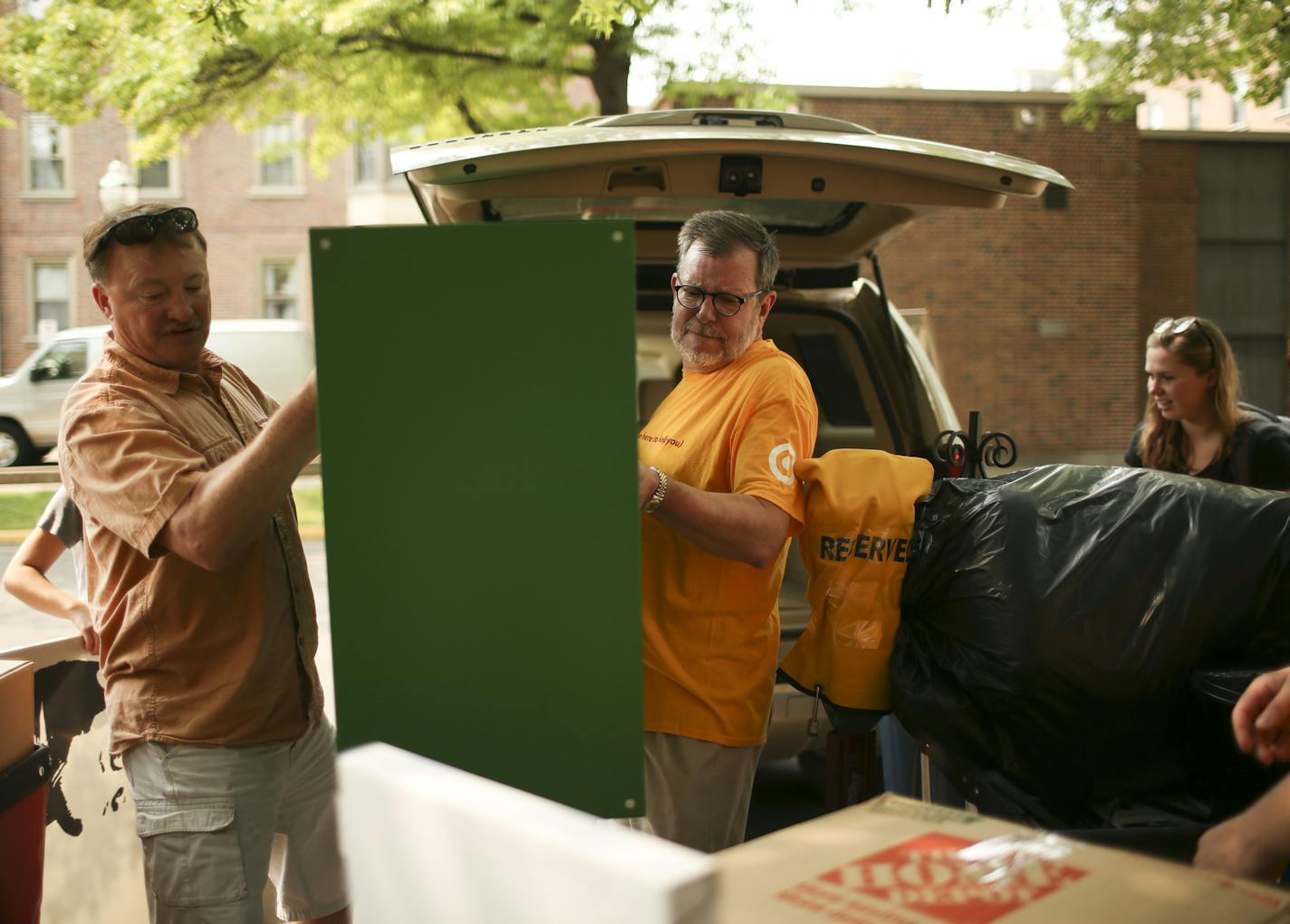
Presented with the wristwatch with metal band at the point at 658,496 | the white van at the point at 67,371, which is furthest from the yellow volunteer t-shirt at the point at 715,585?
the white van at the point at 67,371

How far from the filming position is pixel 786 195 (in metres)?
2.91

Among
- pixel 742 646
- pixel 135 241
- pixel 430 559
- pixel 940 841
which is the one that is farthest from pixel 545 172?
pixel 940 841

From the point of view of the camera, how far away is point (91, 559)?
89.2 inches

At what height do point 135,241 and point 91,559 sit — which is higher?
point 135,241

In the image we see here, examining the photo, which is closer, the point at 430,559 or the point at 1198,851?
the point at 1198,851

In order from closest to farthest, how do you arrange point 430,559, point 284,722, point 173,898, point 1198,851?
point 1198,851 → point 430,559 → point 173,898 → point 284,722

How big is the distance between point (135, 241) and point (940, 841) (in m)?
1.67

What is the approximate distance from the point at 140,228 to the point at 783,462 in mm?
1222

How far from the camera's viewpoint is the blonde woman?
3.38m

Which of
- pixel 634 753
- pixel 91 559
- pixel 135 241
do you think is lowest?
pixel 634 753

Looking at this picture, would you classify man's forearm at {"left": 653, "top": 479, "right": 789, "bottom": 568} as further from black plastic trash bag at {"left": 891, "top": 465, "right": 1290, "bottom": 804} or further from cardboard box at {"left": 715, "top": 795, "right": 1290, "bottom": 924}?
cardboard box at {"left": 715, "top": 795, "right": 1290, "bottom": 924}

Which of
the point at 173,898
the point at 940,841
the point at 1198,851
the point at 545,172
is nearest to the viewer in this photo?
the point at 940,841

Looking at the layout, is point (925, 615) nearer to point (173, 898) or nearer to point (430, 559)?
point (430, 559)

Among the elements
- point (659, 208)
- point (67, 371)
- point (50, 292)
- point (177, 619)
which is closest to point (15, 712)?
point (177, 619)
